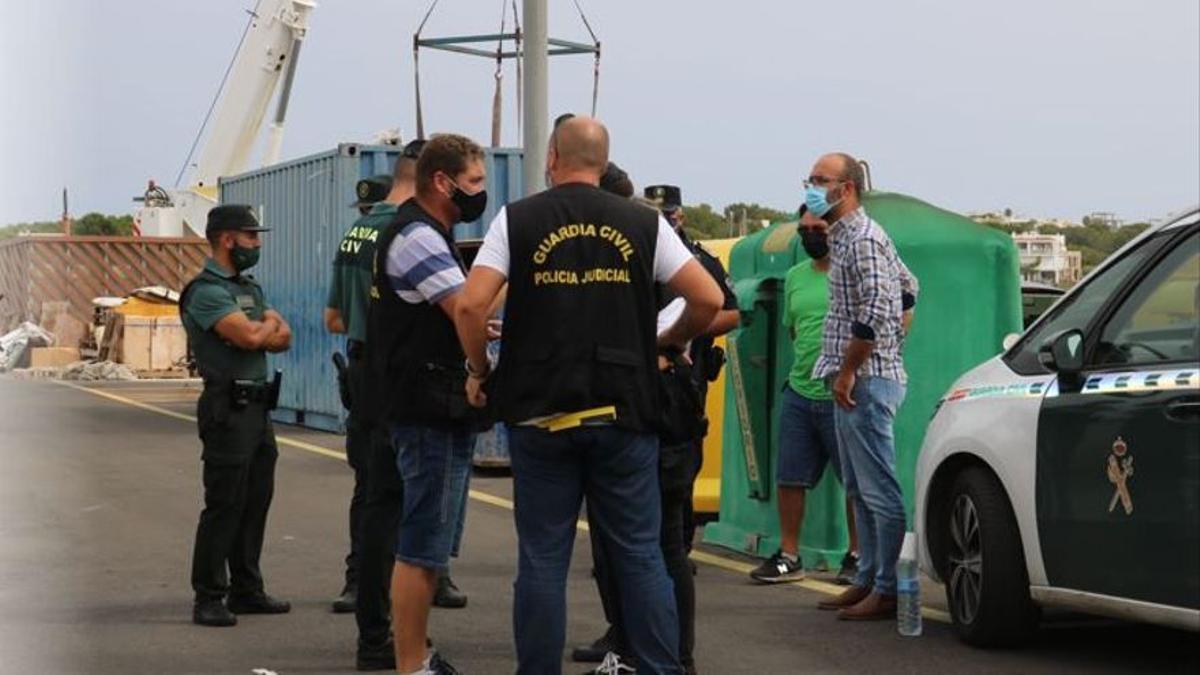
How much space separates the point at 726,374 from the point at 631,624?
4.56 meters

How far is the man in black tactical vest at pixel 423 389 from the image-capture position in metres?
6.08

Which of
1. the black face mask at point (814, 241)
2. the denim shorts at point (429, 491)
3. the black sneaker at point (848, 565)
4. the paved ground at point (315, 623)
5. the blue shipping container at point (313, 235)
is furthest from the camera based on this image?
the blue shipping container at point (313, 235)

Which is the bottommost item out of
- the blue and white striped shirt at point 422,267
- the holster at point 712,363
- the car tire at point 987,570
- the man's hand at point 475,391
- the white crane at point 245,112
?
the car tire at point 987,570

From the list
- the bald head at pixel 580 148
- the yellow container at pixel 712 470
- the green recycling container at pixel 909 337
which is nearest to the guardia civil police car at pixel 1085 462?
the green recycling container at pixel 909 337

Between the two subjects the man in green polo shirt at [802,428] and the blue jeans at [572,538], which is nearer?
the blue jeans at [572,538]

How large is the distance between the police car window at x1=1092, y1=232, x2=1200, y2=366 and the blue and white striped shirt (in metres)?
2.34

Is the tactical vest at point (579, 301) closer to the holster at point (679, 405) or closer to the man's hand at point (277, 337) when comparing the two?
the holster at point (679, 405)

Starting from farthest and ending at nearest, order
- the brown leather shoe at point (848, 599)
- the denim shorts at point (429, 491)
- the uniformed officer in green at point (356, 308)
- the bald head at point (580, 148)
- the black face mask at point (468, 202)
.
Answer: the brown leather shoe at point (848, 599)
the uniformed officer in green at point (356, 308)
the black face mask at point (468, 202)
the denim shorts at point (429, 491)
the bald head at point (580, 148)

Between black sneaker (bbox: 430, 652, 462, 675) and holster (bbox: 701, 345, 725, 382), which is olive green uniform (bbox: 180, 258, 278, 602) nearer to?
black sneaker (bbox: 430, 652, 462, 675)

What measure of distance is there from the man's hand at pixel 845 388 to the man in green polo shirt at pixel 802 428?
85 cm

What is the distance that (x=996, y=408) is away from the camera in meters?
7.03

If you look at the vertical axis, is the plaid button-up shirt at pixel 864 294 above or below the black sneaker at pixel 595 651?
above

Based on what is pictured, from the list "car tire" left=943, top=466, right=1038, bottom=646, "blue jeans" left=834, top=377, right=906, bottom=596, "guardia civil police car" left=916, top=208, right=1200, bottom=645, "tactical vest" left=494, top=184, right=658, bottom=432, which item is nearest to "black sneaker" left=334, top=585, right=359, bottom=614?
"blue jeans" left=834, top=377, right=906, bottom=596

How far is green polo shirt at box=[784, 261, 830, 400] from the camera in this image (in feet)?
28.6
